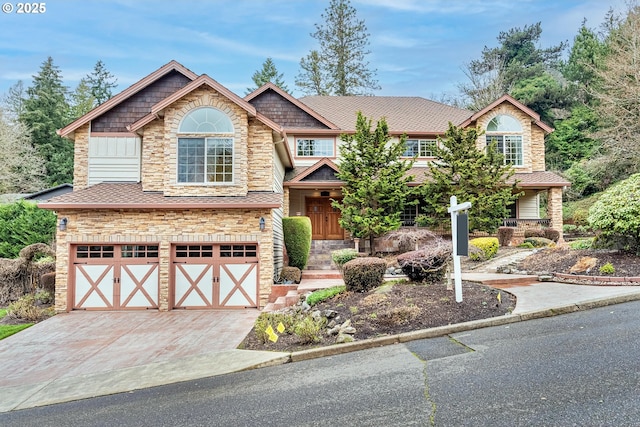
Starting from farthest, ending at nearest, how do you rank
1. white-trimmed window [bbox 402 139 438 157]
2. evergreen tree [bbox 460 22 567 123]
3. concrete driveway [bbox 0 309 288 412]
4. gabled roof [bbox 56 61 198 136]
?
evergreen tree [bbox 460 22 567 123], white-trimmed window [bbox 402 139 438 157], gabled roof [bbox 56 61 198 136], concrete driveway [bbox 0 309 288 412]

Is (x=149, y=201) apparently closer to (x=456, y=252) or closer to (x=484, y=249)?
(x=456, y=252)

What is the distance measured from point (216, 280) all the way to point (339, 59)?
2819 cm

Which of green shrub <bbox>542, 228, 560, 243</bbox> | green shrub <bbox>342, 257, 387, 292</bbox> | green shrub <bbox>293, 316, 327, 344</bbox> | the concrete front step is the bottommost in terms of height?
green shrub <bbox>293, 316, 327, 344</bbox>

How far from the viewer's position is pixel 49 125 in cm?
3609

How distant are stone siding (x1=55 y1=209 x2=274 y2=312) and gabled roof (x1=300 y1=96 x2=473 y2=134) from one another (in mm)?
10277

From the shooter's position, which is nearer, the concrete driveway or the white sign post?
the concrete driveway

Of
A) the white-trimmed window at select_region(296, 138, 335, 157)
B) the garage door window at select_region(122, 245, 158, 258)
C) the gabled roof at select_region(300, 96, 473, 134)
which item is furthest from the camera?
the gabled roof at select_region(300, 96, 473, 134)

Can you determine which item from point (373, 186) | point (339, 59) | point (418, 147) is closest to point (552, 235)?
point (418, 147)

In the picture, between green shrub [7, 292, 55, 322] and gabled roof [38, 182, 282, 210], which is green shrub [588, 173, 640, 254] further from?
green shrub [7, 292, 55, 322]

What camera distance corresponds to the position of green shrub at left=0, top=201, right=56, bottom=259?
18.2 meters

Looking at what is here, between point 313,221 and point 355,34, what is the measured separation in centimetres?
2286

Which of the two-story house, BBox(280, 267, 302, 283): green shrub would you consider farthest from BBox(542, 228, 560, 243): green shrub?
the two-story house

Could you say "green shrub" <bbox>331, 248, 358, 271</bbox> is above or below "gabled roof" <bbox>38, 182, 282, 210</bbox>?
below

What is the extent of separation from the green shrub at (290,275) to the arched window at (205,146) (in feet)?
11.1
